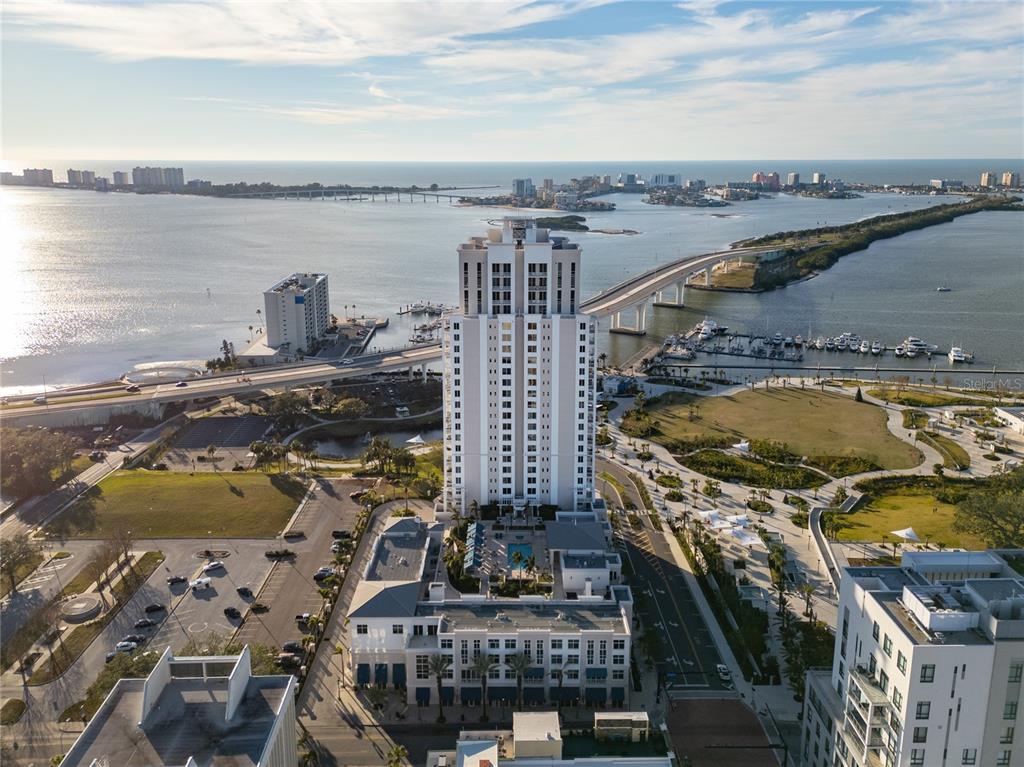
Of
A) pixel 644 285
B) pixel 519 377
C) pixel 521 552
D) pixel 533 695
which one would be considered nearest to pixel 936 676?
pixel 533 695

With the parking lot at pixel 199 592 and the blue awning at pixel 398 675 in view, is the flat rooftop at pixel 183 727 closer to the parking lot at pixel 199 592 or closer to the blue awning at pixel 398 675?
the blue awning at pixel 398 675

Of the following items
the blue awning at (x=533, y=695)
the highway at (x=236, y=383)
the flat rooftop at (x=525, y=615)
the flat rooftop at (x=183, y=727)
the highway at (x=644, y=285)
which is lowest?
the blue awning at (x=533, y=695)

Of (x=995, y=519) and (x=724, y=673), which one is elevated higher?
(x=995, y=519)

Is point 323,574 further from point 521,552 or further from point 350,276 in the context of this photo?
point 350,276

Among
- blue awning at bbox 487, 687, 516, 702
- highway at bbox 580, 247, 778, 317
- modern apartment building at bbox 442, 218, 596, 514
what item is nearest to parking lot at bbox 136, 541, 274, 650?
modern apartment building at bbox 442, 218, 596, 514

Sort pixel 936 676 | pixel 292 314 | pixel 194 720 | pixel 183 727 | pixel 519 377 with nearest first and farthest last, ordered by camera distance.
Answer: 1. pixel 936 676
2. pixel 183 727
3. pixel 194 720
4. pixel 519 377
5. pixel 292 314

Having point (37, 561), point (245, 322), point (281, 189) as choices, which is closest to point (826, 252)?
point (245, 322)

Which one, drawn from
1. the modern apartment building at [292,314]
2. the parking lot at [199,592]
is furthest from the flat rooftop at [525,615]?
the modern apartment building at [292,314]
